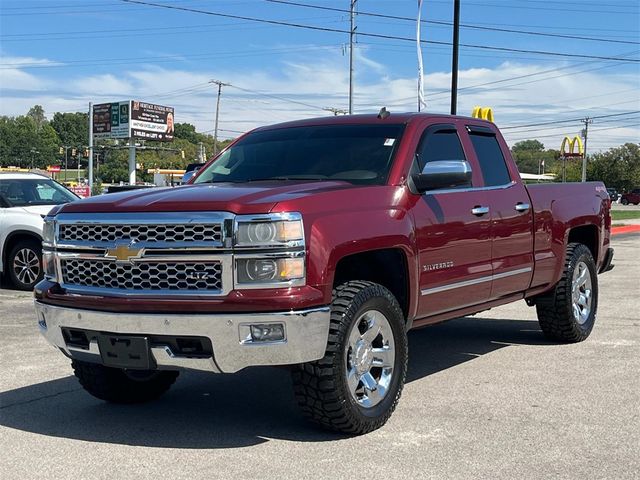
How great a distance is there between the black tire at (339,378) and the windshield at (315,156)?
91cm

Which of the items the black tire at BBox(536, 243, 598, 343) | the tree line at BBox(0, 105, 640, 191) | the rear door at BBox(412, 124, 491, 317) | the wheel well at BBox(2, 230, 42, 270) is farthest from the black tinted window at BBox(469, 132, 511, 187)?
the tree line at BBox(0, 105, 640, 191)

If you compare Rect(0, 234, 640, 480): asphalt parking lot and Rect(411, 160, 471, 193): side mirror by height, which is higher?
Rect(411, 160, 471, 193): side mirror

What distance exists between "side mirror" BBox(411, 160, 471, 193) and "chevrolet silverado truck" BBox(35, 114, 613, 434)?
12 mm

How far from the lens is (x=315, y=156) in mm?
5801

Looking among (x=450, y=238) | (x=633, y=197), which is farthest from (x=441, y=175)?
(x=633, y=197)

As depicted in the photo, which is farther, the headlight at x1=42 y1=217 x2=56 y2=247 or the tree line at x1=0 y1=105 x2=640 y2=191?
the tree line at x1=0 y1=105 x2=640 y2=191

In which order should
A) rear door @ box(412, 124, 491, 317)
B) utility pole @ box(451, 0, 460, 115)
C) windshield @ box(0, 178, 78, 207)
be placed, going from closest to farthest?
rear door @ box(412, 124, 491, 317), windshield @ box(0, 178, 78, 207), utility pole @ box(451, 0, 460, 115)

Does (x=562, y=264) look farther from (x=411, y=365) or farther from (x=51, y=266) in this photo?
(x=51, y=266)

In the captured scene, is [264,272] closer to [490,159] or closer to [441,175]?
[441,175]

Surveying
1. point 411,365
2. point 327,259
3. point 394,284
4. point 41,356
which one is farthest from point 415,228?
point 41,356

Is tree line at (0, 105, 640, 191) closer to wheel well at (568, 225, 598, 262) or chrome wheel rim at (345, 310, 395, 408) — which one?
wheel well at (568, 225, 598, 262)

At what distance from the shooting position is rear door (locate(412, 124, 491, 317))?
541 cm

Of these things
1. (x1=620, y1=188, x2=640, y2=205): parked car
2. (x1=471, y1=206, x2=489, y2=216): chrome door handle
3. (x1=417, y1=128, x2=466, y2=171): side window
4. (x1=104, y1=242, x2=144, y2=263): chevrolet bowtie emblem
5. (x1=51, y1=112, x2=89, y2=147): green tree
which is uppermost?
(x1=51, y1=112, x2=89, y2=147): green tree

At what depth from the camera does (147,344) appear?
4.45 metres
